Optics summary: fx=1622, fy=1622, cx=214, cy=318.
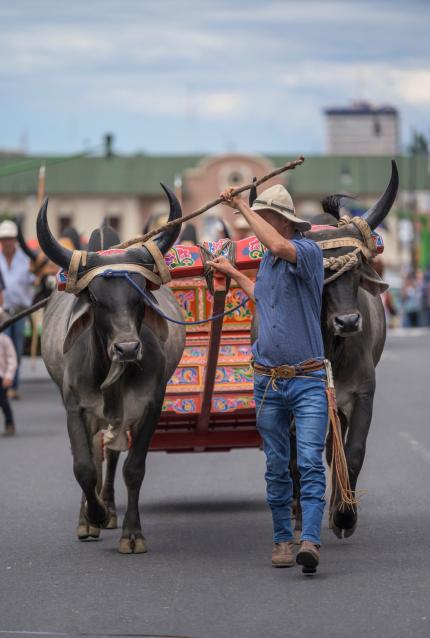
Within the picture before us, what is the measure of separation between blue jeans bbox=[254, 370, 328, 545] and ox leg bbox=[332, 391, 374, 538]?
50 cm

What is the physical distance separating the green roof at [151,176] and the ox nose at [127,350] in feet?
353

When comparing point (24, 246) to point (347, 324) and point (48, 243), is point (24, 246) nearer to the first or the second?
point (48, 243)

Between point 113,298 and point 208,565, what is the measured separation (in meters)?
1.58

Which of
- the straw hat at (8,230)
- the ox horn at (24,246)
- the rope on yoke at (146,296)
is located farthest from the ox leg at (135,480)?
the straw hat at (8,230)

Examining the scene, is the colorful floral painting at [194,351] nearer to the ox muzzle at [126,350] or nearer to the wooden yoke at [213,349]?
the wooden yoke at [213,349]

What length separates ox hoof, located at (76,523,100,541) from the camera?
9.80 m

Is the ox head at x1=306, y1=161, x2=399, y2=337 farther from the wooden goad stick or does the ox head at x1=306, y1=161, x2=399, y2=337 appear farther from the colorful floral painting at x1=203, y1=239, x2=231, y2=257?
the colorful floral painting at x1=203, y1=239, x2=231, y2=257

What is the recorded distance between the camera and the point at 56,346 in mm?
10539

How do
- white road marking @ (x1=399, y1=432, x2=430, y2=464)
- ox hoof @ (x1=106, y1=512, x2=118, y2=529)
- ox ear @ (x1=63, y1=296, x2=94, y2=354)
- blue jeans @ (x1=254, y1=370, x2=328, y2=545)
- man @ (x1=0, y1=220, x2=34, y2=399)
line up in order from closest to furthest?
1. blue jeans @ (x1=254, y1=370, x2=328, y2=545)
2. ox ear @ (x1=63, y1=296, x2=94, y2=354)
3. ox hoof @ (x1=106, y1=512, x2=118, y2=529)
4. white road marking @ (x1=399, y1=432, x2=430, y2=464)
5. man @ (x1=0, y1=220, x2=34, y2=399)

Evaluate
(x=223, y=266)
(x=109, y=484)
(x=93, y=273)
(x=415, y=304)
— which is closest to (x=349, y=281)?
(x=223, y=266)

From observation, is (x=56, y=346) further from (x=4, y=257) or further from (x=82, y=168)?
(x=82, y=168)

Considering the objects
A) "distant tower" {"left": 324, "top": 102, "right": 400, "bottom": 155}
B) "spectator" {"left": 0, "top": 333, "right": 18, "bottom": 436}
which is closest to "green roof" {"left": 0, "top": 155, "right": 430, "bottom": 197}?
"distant tower" {"left": 324, "top": 102, "right": 400, "bottom": 155}

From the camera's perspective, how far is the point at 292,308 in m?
8.53

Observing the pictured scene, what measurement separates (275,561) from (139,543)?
1055mm
